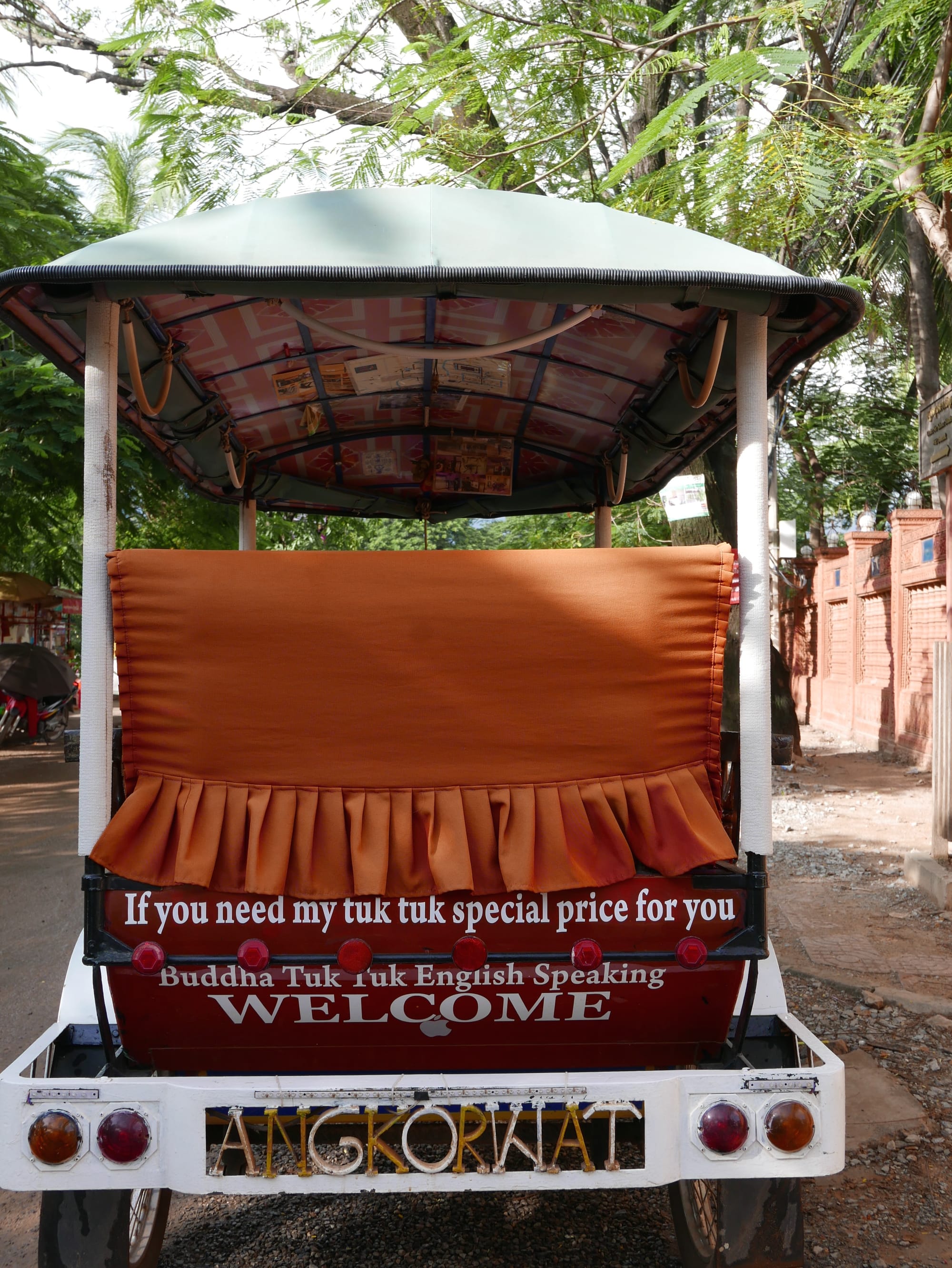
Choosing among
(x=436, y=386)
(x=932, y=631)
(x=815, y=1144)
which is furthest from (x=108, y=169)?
(x=815, y=1144)

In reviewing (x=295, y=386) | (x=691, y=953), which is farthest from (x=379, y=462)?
(x=691, y=953)

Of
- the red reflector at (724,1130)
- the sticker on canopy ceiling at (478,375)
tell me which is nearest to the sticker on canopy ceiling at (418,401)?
the sticker on canopy ceiling at (478,375)

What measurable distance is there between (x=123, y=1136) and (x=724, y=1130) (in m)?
1.25

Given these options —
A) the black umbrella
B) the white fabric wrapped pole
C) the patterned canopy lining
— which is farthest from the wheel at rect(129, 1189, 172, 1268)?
the black umbrella

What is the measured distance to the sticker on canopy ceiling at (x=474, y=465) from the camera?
15.3ft

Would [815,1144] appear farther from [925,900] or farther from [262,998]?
[925,900]

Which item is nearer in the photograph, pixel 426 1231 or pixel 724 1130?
pixel 724 1130

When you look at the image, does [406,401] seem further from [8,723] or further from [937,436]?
[8,723]

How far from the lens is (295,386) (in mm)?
3863

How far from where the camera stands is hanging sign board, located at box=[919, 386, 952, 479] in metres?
6.62

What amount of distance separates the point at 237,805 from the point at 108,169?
70.5 feet

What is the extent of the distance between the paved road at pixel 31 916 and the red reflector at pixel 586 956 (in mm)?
1831

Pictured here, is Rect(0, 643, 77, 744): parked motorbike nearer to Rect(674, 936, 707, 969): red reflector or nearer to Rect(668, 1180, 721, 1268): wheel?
Rect(668, 1180, 721, 1268): wheel

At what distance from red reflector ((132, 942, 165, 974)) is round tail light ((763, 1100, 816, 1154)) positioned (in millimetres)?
1352
